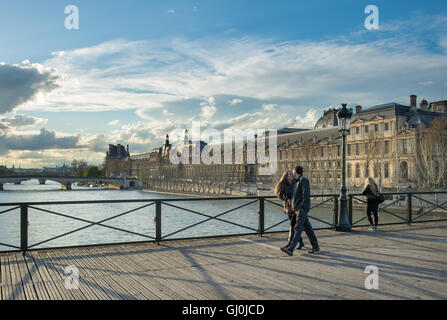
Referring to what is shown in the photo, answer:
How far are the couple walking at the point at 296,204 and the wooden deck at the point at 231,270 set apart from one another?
0.90 feet

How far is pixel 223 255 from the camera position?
717 cm

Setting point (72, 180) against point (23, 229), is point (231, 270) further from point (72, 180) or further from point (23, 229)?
point (72, 180)

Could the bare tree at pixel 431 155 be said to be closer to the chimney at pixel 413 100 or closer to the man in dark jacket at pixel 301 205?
the chimney at pixel 413 100

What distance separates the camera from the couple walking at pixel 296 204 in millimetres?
7145

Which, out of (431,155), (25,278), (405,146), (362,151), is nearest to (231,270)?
(25,278)

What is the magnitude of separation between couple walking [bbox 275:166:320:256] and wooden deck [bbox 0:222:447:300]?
10.8 inches

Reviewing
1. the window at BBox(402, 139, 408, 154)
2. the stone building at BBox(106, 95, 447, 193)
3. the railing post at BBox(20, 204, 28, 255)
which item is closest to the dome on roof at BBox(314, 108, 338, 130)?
the stone building at BBox(106, 95, 447, 193)

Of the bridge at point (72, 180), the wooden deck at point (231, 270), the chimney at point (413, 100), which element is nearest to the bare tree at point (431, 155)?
the chimney at point (413, 100)

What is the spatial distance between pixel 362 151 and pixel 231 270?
60359mm

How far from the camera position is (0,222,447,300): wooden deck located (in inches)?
194

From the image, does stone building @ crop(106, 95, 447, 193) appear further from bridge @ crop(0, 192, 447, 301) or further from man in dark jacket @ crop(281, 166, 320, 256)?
man in dark jacket @ crop(281, 166, 320, 256)
